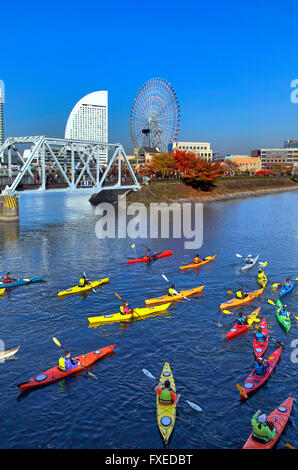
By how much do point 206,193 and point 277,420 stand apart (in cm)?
9709

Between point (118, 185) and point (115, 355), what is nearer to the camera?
point (115, 355)

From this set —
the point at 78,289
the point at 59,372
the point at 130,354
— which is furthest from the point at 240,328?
the point at 78,289

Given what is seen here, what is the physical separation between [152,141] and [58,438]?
11442 centimetres

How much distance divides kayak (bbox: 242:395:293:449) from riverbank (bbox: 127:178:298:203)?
81.5 metres

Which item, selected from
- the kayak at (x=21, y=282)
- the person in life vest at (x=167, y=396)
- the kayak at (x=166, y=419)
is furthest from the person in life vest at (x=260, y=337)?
the kayak at (x=21, y=282)

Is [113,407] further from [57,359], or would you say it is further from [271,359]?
[271,359]

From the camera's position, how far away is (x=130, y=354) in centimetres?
2280

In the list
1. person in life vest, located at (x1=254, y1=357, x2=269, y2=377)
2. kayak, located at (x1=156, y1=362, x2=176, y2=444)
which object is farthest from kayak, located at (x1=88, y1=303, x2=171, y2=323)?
person in life vest, located at (x1=254, y1=357, x2=269, y2=377)

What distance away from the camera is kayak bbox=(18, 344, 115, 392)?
19.3 metres

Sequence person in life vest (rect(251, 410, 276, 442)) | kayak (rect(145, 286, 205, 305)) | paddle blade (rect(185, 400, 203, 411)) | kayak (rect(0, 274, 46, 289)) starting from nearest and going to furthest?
person in life vest (rect(251, 410, 276, 442)), paddle blade (rect(185, 400, 203, 411)), kayak (rect(145, 286, 205, 305)), kayak (rect(0, 274, 46, 289))

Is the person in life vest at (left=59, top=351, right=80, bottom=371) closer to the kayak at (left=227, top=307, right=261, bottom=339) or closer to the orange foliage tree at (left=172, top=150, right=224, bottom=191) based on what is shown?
the kayak at (left=227, top=307, right=261, bottom=339)

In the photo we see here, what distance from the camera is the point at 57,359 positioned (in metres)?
22.2

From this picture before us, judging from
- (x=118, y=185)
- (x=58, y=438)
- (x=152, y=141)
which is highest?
(x=152, y=141)

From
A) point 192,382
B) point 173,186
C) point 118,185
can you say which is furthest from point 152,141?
point 192,382
